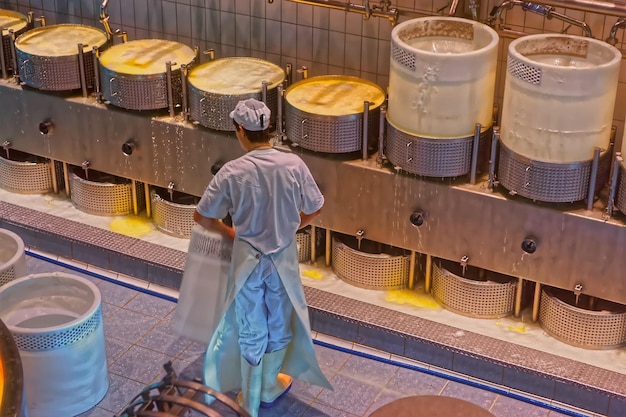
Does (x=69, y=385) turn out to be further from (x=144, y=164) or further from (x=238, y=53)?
(x=238, y=53)

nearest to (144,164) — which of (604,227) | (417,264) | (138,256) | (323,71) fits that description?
(138,256)

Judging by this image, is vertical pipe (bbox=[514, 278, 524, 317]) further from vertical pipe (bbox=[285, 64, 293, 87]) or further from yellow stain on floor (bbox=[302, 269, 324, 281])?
vertical pipe (bbox=[285, 64, 293, 87])

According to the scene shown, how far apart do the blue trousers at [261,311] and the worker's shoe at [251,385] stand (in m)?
0.06

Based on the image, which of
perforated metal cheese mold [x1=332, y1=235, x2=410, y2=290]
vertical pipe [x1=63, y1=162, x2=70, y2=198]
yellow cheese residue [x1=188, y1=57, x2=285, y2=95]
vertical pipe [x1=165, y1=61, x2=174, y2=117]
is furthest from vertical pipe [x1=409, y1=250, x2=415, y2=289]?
vertical pipe [x1=63, y1=162, x2=70, y2=198]

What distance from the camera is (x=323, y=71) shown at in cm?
688

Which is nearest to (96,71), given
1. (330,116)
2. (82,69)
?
(82,69)

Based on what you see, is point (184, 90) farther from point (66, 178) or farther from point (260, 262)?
point (260, 262)

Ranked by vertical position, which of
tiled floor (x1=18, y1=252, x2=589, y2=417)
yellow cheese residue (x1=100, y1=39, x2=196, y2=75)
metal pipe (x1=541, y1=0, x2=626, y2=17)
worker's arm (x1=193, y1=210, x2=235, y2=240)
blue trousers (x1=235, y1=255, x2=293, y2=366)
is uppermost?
metal pipe (x1=541, y1=0, x2=626, y2=17)

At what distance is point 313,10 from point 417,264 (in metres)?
1.75

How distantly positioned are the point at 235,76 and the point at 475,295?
2.02 m

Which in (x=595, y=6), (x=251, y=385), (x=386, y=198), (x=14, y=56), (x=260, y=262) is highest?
(x=595, y=6)

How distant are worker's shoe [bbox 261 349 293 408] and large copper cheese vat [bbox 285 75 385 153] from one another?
4.41 feet

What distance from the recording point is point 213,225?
5.12 m

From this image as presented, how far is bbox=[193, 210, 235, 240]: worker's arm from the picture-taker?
16.7ft
